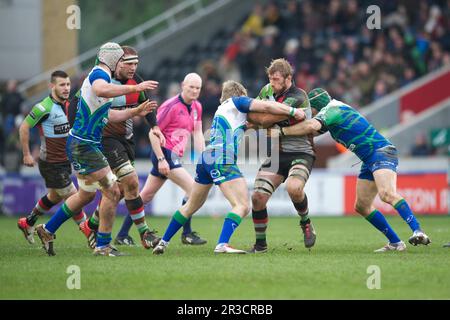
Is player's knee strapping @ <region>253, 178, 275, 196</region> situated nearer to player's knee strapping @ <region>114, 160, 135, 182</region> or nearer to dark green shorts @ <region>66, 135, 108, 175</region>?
player's knee strapping @ <region>114, 160, 135, 182</region>

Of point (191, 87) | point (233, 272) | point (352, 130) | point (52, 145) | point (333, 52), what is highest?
point (333, 52)

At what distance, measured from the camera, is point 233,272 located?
33.8ft

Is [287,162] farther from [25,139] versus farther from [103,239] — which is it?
[25,139]

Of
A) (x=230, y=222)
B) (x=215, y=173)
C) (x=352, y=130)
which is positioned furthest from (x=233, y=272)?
(x=352, y=130)

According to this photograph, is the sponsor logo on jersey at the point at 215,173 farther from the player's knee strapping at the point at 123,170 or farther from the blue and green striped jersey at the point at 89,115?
the blue and green striped jersey at the point at 89,115

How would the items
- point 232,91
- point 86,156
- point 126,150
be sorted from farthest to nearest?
1. point 126,150
2. point 232,91
3. point 86,156

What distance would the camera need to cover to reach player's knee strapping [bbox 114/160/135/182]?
12.6 m

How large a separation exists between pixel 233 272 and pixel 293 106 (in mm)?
2835

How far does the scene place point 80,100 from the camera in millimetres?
11953

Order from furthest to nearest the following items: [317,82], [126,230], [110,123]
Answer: [317,82] < [126,230] < [110,123]

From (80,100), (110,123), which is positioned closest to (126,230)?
(110,123)

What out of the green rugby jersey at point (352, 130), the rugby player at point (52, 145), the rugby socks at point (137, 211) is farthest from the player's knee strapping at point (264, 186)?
the rugby player at point (52, 145)

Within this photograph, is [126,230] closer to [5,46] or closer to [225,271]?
[225,271]

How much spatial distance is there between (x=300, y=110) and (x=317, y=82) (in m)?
14.2
